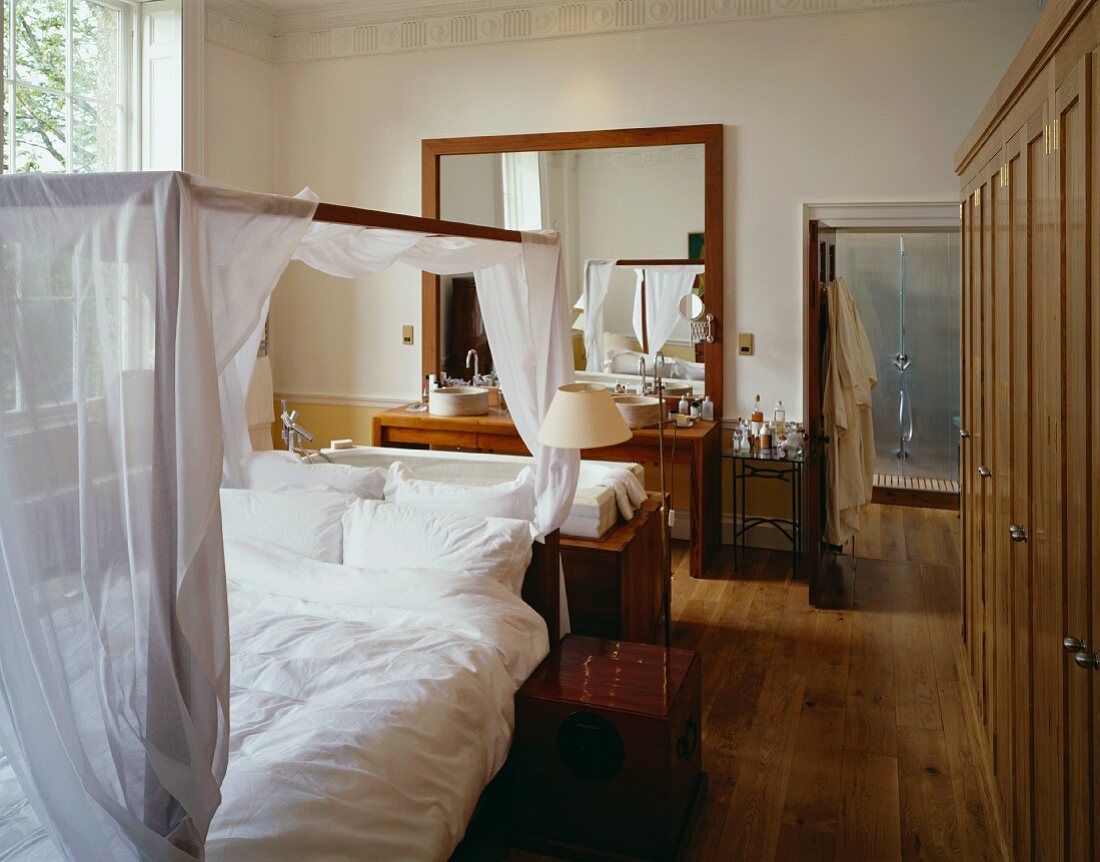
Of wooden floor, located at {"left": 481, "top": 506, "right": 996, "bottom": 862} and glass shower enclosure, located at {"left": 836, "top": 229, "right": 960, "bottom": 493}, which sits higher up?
glass shower enclosure, located at {"left": 836, "top": 229, "right": 960, "bottom": 493}

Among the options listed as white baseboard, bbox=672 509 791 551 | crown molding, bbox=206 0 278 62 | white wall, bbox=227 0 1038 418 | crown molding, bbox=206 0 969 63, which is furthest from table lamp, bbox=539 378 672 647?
crown molding, bbox=206 0 278 62

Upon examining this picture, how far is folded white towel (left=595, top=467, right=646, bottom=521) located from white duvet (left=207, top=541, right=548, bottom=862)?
102 centimetres

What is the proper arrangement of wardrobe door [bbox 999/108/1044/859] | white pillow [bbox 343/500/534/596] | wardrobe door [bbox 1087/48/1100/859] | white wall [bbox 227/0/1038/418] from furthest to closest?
white wall [bbox 227/0/1038/418] < white pillow [bbox 343/500/534/596] < wardrobe door [bbox 999/108/1044/859] < wardrobe door [bbox 1087/48/1100/859]

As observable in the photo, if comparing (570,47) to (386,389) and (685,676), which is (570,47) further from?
(685,676)

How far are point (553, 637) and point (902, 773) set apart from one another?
1249 millimetres

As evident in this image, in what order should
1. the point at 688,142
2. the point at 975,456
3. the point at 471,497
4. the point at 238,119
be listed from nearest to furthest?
the point at 975,456 < the point at 471,497 < the point at 688,142 < the point at 238,119

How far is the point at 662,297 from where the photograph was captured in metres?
6.08

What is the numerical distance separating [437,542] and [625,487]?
1.16 meters

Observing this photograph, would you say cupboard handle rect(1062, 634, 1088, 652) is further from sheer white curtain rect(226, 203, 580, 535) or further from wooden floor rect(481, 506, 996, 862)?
sheer white curtain rect(226, 203, 580, 535)

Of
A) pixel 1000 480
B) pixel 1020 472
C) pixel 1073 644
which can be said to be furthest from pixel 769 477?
pixel 1073 644

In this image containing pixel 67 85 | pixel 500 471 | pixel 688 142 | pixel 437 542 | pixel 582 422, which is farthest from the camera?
pixel 688 142

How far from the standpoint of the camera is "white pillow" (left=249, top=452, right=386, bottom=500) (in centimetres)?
407

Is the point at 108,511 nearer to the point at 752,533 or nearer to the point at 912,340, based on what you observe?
the point at 752,533

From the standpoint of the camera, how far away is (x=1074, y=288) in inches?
67.3
